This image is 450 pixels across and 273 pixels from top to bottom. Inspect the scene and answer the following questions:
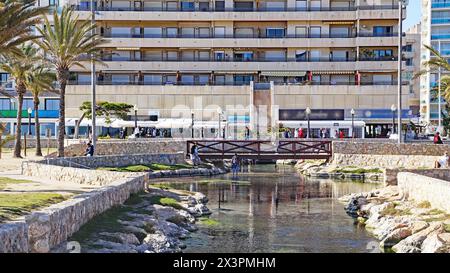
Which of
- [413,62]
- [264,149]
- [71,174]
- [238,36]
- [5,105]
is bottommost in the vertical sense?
[71,174]

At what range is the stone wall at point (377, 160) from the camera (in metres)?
56.3

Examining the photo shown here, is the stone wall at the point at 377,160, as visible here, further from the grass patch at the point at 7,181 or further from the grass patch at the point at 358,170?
the grass patch at the point at 7,181

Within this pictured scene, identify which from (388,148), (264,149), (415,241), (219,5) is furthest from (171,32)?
(415,241)

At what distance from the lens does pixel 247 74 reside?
9181 cm

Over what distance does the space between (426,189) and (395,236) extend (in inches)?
263

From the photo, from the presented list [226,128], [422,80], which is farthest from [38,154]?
[422,80]

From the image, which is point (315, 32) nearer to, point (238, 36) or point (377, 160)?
point (238, 36)

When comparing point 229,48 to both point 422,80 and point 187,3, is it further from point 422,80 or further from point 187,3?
point 422,80

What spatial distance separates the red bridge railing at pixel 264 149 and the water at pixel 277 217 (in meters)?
3.53

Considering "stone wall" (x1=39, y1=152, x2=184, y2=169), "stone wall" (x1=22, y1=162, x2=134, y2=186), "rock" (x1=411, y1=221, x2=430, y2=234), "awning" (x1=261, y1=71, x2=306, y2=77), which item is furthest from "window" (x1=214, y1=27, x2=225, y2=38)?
"rock" (x1=411, y1=221, x2=430, y2=234)

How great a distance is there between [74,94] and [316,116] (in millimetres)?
29149

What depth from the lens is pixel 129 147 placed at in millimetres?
60906

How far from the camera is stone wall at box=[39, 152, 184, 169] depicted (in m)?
45.4

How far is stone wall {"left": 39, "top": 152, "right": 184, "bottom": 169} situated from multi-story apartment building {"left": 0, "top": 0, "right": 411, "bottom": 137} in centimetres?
2748
